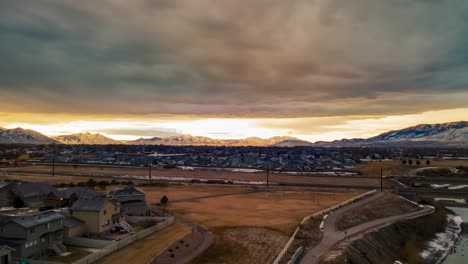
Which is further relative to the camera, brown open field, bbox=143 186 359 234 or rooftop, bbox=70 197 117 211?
brown open field, bbox=143 186 359 234

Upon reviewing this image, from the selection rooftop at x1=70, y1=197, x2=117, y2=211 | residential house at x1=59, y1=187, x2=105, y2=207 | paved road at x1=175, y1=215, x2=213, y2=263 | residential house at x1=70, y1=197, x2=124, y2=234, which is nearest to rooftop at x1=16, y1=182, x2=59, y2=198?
→ residential house at x1=59, y1=187, x2=105, y2=207

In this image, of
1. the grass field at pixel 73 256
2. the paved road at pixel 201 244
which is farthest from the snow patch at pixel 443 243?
the grass field at pixel 73 256

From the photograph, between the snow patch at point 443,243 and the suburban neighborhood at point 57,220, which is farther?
the snow patch at point 443,243

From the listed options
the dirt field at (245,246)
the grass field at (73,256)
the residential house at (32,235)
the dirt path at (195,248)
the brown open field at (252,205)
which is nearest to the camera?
the grass field at (73,256)

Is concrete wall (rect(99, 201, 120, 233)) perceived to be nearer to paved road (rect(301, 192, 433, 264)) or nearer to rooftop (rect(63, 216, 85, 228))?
rooftop (rect(63, 216, 85, 228))

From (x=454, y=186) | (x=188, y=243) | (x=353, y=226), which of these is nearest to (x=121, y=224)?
(x=188, y=243)

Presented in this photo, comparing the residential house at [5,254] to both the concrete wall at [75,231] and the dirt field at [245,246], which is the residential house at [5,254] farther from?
the dirt field at [245,246]
